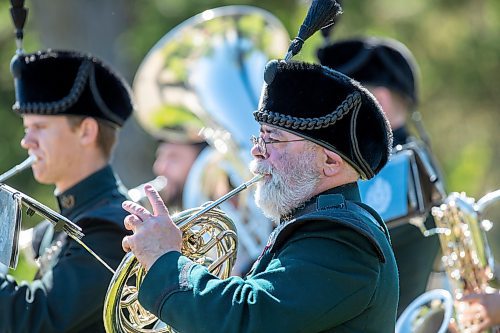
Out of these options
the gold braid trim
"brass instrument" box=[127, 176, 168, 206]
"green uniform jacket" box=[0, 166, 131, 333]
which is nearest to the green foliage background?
"brass instrument" box=[127, 176, 168, 206]

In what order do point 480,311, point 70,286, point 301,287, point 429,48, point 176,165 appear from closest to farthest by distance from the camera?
point 301,287 → point 70,286 → point 480,311 → point 176,165 → point 429,48

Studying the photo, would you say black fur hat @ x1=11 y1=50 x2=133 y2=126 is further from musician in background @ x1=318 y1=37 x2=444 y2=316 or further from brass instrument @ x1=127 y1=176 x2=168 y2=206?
musician in background @ x1=318 y1=37 x2=444 y2=316

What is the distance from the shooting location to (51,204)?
1301 centimetres

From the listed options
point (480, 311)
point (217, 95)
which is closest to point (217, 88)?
point (217, 95)

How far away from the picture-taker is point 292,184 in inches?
144

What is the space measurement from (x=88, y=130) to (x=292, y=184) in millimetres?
1681

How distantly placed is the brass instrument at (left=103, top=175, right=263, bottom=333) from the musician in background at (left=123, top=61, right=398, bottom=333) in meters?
0.10

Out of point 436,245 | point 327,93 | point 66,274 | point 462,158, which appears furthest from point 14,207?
point 462,158

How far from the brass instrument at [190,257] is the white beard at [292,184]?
8cm

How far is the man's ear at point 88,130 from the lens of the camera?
5074 mm

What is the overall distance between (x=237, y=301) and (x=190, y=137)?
15.3 ft

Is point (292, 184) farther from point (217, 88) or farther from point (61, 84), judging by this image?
point (217, 88)

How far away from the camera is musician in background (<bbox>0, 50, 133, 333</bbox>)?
15.2 feet

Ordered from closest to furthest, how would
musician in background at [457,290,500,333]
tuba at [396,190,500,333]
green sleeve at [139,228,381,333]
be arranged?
1. green sleeve at [139,228,381,333]
2. musician in background at [457,290,500,333]
3. tuba at [396,190,500,333]
